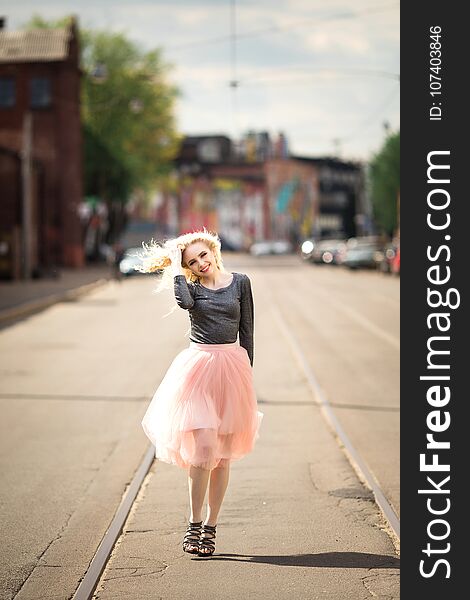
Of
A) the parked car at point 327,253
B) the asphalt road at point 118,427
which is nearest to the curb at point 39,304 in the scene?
the asphalt road at point 118,427

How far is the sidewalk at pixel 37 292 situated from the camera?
105 feet

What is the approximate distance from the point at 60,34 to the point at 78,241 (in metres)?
11.1

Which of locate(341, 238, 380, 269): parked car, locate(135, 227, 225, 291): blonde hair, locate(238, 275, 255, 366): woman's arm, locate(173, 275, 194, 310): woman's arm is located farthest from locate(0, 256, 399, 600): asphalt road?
locate(341, 238, 380, 269): parked car

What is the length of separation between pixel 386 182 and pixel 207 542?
240 ft

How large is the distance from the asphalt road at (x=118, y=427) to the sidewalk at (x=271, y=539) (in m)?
0.03

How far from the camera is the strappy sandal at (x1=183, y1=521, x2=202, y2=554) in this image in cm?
Result: 700

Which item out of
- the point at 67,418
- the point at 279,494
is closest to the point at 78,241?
the point at 67,418

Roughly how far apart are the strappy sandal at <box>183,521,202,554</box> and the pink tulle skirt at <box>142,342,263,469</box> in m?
0.35

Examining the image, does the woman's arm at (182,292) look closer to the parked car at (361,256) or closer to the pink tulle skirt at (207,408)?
the pink tulle skirt at (207,408)

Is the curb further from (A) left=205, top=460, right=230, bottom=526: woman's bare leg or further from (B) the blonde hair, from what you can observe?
(A) left=205, top=460, right=230, bottom=526: woman's bare leg

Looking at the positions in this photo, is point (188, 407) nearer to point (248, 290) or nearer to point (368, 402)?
point (248, 290)

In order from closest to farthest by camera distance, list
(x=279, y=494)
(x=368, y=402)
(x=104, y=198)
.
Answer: (x=279, y=494)
(x=368, y=402)
(x=104, y=198)

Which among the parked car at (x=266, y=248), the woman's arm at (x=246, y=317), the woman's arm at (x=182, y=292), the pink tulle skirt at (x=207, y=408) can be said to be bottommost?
the parked car at (x=266, y=248)

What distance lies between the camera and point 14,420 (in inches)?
506
